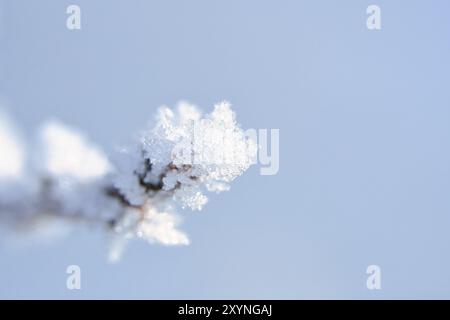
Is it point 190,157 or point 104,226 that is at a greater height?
point 190,157

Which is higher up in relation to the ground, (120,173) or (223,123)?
(223,123)
